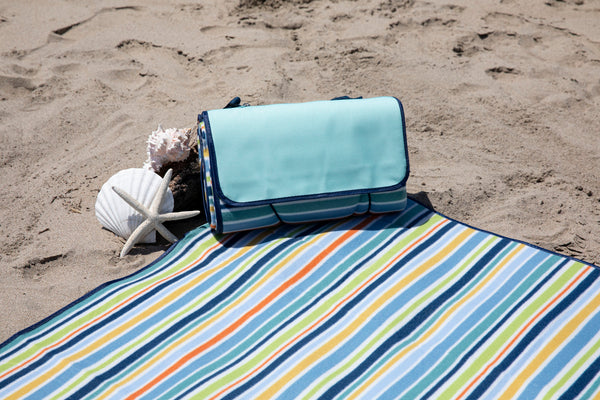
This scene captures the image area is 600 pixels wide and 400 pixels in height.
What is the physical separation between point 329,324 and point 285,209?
0.66 m

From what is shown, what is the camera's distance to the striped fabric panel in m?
2.82

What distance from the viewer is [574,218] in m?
3.21

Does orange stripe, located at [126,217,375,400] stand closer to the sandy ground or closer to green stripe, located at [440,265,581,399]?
the sandy ground

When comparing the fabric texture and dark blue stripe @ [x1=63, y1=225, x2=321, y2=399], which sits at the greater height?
the fabric texture

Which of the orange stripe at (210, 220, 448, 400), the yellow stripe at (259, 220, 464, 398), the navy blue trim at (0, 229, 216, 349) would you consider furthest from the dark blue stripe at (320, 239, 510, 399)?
the navy blue trim at (0, 229, 216, 349)

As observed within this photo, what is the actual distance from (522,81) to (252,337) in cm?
308

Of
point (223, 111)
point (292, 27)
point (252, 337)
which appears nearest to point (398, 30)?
point (292, 27)

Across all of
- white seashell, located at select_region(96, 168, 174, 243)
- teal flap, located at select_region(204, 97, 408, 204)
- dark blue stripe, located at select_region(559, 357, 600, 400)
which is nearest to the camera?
dark blue stripe, located at select_region(559, 357, 600, 400)

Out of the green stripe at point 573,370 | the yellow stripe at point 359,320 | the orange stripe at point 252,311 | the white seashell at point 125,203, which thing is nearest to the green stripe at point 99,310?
the white seashell at point 125,203

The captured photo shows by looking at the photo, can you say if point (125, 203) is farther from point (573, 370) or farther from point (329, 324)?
point (573, 370)

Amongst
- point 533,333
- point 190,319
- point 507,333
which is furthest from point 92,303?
point 533,333

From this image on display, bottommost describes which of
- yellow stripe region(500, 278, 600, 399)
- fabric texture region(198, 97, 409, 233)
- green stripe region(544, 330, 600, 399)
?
green stripe region(544, 330, 600, 399)

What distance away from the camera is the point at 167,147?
300cm

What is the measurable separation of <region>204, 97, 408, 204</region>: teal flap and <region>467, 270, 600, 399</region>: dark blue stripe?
3.01ft
